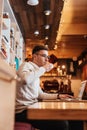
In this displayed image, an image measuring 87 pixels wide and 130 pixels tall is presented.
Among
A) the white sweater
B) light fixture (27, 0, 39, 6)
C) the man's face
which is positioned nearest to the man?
the white sweater

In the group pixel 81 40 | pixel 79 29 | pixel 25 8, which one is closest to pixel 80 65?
pixel 81 40

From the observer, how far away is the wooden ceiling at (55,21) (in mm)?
4773

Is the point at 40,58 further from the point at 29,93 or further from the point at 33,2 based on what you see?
the point at 33,2

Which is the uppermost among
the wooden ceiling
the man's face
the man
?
the wooden ceiling

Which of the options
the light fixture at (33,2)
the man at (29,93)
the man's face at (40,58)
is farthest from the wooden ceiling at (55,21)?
the man at (29,93)

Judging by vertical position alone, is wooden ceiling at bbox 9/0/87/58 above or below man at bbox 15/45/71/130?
above

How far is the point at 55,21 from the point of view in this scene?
572cm

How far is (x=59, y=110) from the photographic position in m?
1.60

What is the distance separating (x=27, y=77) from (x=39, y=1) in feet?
8.68

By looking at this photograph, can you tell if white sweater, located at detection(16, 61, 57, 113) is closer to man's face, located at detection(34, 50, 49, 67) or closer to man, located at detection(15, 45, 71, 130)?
man, located at detection(15, 45, 71, 130)

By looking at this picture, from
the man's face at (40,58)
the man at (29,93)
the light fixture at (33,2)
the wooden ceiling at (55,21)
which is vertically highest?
the wooden ceiling at (55,21)

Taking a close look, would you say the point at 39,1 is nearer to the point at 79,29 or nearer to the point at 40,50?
the point at 40,50

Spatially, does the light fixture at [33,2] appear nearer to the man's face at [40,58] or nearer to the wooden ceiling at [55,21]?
the wooden ceiling at [55,21]

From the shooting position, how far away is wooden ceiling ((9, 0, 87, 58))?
15.7 feet
